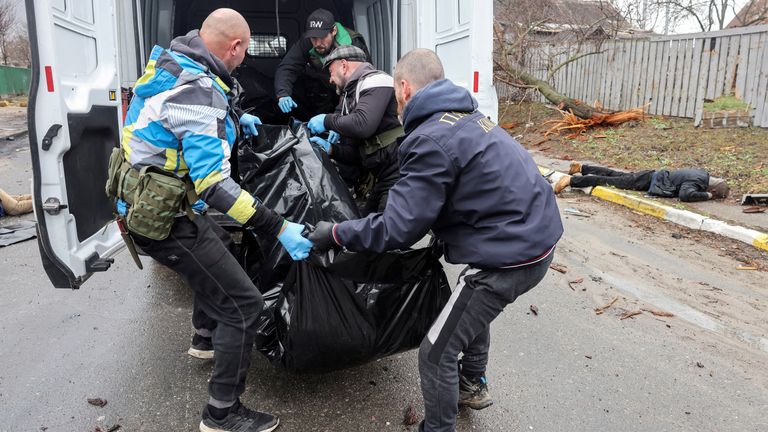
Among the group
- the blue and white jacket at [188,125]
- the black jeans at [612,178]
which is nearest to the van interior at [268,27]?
the blue and white jacket at [188,125]

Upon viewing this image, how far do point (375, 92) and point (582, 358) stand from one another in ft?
6.36

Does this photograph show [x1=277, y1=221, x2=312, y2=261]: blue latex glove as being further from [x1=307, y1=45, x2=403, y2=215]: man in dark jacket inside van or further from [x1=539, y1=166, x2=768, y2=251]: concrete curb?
[x1=539, y1=166, x2=768, y2=251]: concrete curb

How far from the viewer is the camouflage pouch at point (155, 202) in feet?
7.00

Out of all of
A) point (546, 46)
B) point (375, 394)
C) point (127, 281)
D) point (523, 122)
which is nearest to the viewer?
point (375, 394)

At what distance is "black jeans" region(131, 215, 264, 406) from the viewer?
2.29 meters

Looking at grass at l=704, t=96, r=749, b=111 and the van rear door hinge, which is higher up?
the van rear door hinge

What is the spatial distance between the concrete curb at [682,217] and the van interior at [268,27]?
11.7ft

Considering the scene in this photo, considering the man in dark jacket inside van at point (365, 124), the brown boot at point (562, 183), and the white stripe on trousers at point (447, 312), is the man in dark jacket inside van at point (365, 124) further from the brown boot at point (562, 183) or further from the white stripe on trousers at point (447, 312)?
the brown boot at point (562, 183)

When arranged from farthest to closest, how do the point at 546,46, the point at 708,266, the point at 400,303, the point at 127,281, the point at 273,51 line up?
the point at 546,46
the point at 273,51
the point at 708,266
the point at 127,281
the point at 400,303

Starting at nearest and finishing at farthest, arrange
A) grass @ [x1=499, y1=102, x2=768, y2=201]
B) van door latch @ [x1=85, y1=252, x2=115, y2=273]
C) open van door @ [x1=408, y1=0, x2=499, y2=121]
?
van door latch @ [x1=85, y1=252, x2=115, y2=273] → open van door @ [x1=408, y1=0, x2=499, y2=121] → grass @ [x1=499, y1=102, x2=768, y2=201]

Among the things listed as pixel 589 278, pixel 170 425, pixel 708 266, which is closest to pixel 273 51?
pixel 589 278

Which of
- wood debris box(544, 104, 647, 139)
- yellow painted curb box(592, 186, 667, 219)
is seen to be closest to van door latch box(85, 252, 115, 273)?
yellow painted curb box(592, 186, 667, 219)

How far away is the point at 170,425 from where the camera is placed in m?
2.57

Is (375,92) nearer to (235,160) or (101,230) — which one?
(235,160)
